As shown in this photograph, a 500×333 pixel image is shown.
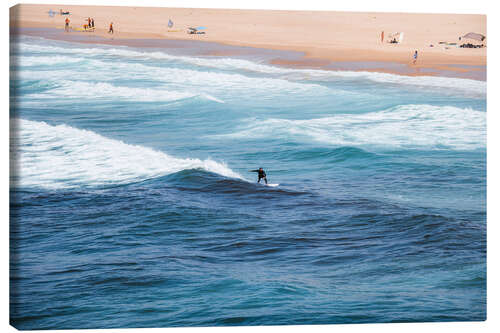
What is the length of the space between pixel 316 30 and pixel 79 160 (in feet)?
7.74

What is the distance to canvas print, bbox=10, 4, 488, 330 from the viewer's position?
5.35m

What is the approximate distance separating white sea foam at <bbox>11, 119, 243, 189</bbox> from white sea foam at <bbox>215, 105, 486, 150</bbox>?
0.60m

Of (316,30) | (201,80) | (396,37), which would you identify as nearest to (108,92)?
(201,80)

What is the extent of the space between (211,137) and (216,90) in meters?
0.43

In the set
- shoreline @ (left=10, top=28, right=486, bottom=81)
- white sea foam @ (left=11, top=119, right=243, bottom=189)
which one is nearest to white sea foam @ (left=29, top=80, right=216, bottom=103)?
white sea foam @ (left=11, top=119, right=243, bottom=189)

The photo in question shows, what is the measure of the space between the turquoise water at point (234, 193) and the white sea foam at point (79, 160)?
1 centimetres

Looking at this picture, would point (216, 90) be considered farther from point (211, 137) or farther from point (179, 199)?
point (179, 199)

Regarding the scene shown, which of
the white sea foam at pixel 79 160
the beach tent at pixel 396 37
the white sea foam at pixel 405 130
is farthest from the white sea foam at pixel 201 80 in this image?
the beach tent at pixel 396 37

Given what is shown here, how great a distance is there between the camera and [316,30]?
634 centimetres

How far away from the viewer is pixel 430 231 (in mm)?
5859

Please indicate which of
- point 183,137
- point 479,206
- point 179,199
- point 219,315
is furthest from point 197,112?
point 479,206

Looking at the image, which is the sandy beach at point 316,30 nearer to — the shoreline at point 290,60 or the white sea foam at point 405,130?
the shoreline at point 290,60

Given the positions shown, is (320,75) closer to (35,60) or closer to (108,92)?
(108,92)

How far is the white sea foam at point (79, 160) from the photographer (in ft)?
18.3
